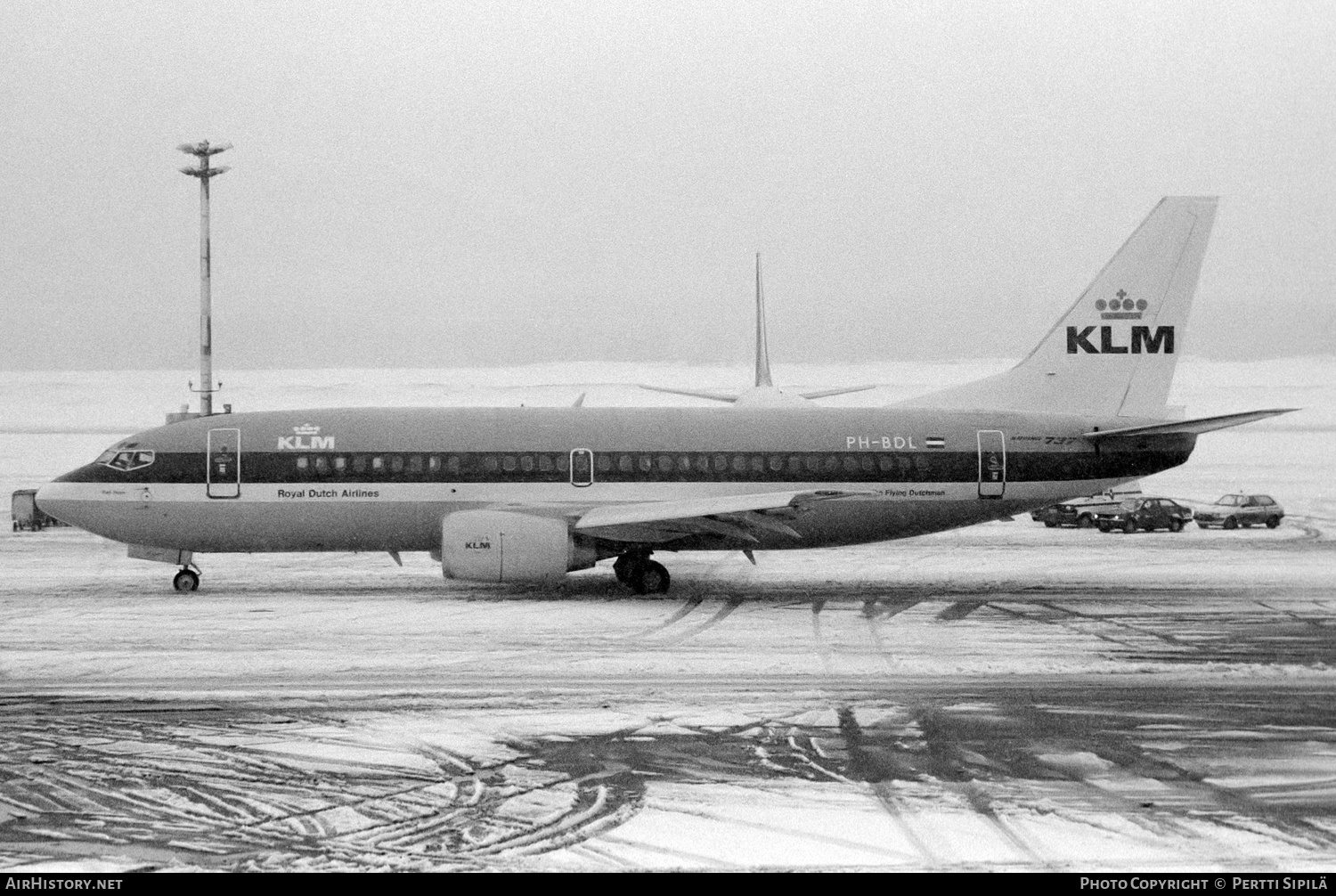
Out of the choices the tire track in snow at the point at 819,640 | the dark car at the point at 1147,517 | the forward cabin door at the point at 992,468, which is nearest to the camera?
the tire track in snow at the point at 819,640

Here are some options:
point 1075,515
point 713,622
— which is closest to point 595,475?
point 713,622

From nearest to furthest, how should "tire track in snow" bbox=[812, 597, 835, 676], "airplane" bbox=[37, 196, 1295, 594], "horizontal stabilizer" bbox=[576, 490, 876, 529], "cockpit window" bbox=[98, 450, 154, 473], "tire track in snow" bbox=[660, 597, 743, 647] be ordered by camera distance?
"tire track in snow" bbox=[812, 597, 835, 676]
"tire track in snow" bbox=[660, 597, 743, 647]
"horizontal stabilizer" bbox=[576, 490, 876, 529]
"airplane" bbox=[37, 196, 1295, 594]
"cockpit window" bbox=[98, 450, 154, 473]

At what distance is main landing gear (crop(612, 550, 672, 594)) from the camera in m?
29.8

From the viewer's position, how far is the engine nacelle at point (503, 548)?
28109 mm

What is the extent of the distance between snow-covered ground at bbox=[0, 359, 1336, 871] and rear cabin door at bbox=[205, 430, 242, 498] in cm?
235

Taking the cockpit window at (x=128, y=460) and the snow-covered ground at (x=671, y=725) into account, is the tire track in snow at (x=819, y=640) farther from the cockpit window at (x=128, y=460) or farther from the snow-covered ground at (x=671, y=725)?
the cockpit window at (x=128, y=460)

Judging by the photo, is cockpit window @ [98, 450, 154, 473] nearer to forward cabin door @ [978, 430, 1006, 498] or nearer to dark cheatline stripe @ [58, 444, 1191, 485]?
dark cheatline stripe @ [58, 444, 1191, 485]

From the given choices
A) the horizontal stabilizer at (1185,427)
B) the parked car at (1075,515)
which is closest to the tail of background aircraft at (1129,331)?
the horizontal stabilizer at (1185,427)

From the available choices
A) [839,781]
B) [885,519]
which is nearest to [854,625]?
[885,519]

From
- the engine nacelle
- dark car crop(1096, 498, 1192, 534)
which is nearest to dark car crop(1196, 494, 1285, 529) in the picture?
dark car crop(1096, 498, 1192, 534)

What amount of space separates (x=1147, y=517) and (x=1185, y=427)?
20722 mm

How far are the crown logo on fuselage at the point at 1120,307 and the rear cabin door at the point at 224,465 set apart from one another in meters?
20.4

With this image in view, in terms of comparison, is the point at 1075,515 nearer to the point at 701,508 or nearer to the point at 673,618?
the point at 701,508

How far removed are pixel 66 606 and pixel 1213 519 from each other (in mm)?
39414
